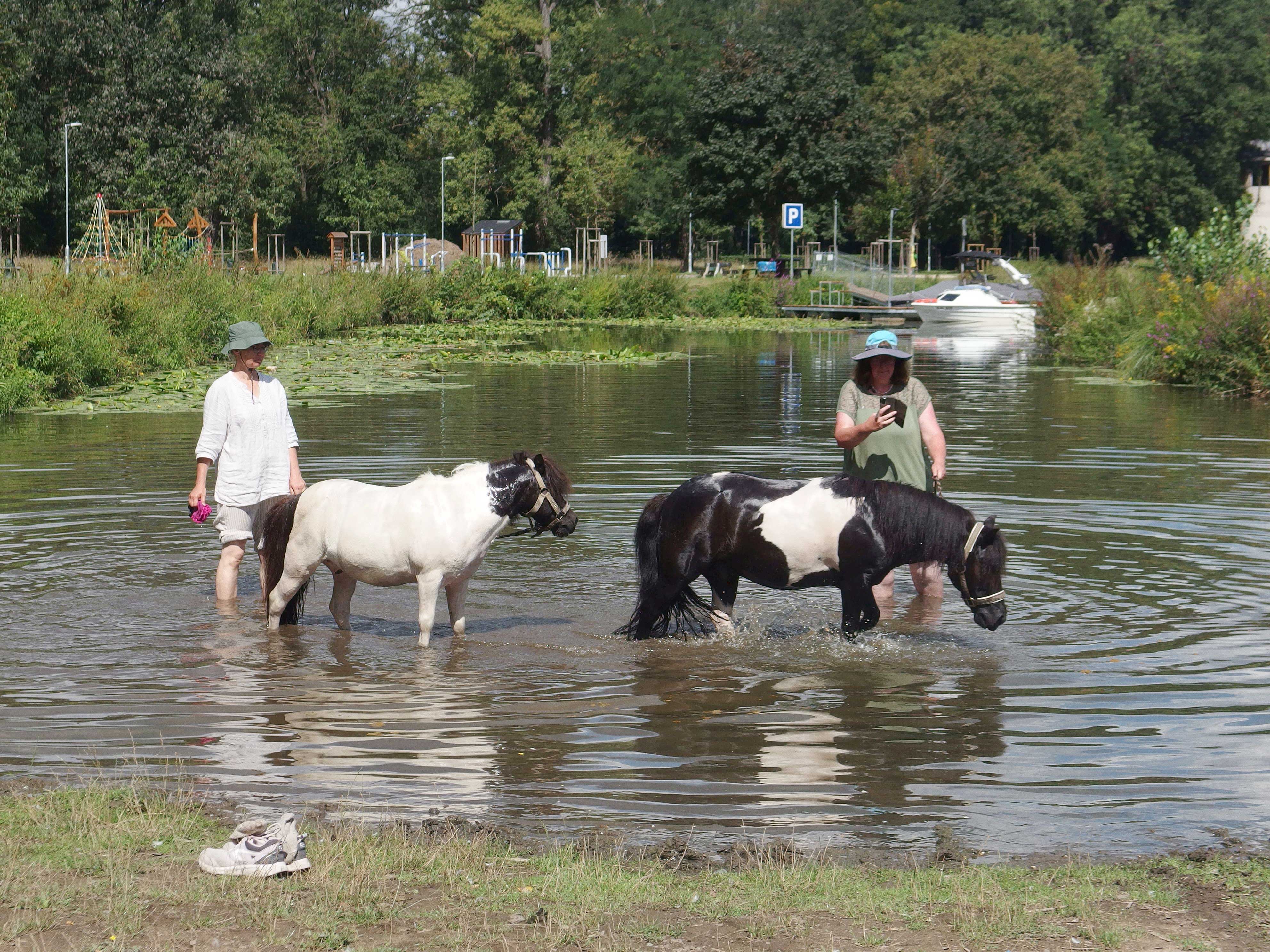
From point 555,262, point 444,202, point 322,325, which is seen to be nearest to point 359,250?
point 444,202

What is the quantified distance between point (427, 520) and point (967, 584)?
320 cm

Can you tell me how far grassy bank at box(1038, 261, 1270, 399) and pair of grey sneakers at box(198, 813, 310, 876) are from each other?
76.3 ft

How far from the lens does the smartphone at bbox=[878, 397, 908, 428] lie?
9078 millimetres

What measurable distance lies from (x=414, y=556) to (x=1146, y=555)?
6365 millimetres

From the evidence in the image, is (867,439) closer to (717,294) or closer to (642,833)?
(642,833)

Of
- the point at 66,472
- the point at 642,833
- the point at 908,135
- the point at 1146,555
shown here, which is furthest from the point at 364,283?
the point at 908,135

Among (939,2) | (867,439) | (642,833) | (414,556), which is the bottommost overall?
(642,833)

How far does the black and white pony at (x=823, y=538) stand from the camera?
8.45 meters

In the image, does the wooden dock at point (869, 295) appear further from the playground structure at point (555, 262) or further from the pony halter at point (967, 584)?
the pony halter at point (967, 584)

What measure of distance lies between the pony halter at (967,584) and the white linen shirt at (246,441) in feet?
14.0

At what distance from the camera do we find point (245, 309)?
3216 centimetres

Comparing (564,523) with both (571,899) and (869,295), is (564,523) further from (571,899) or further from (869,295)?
(869,295)

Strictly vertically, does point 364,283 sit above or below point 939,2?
below

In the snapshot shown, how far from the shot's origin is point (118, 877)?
475 centimetres
